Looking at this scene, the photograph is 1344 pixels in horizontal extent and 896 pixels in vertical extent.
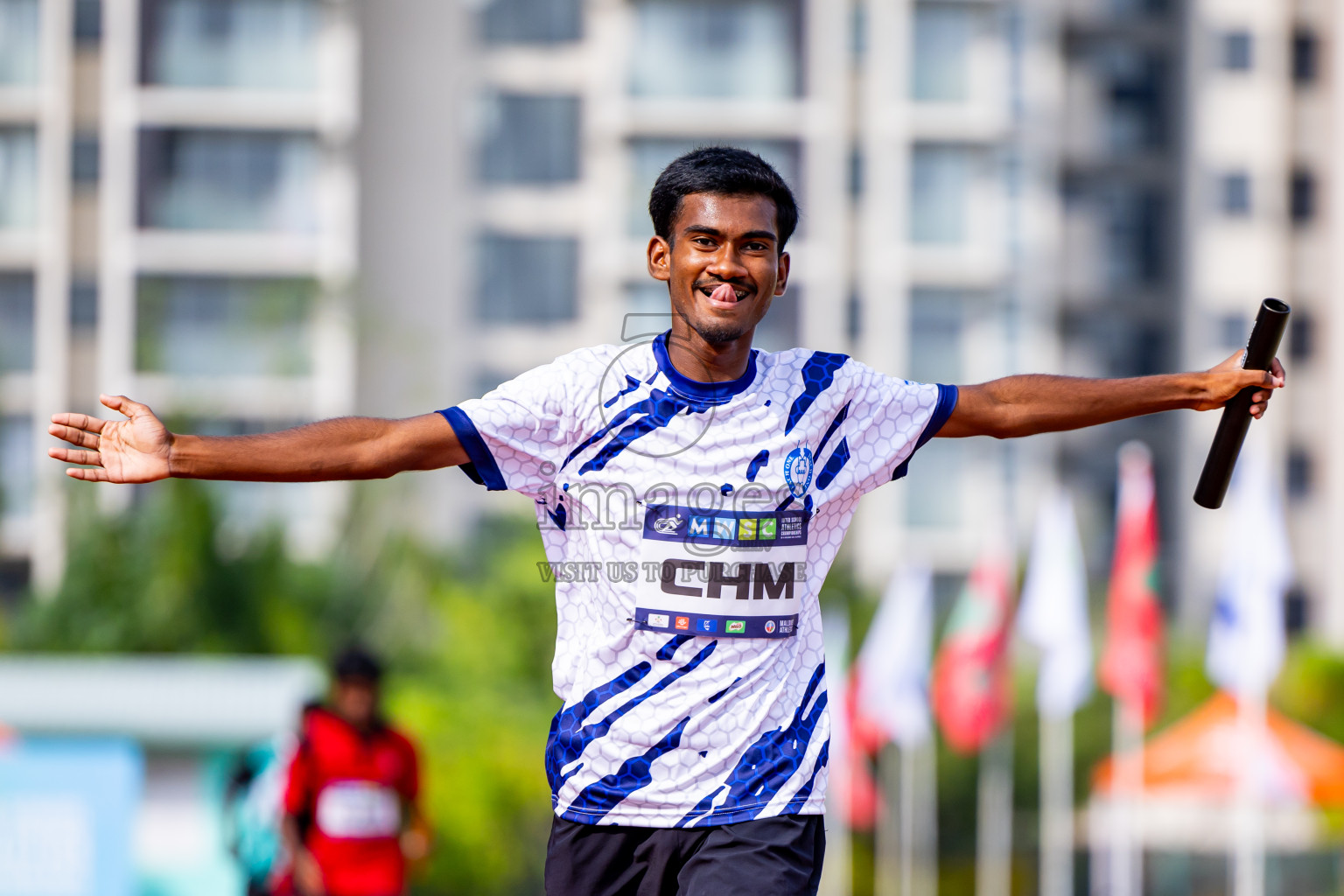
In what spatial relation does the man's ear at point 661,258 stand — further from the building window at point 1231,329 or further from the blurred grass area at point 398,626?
the building window at point 1231,329

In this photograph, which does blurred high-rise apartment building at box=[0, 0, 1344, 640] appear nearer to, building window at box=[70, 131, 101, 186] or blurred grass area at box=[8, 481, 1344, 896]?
building window at box=[70, 131, 101, 186]

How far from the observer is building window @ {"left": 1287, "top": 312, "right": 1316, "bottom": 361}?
37.9 meters

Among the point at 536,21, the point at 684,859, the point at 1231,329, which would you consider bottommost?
the point at 684,859

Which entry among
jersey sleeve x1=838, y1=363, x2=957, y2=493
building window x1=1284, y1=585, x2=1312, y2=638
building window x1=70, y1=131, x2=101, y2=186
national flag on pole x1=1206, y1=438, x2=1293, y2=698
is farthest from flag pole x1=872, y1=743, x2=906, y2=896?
jersey sleeve x1=838, y1=363, x2=957, y2=493

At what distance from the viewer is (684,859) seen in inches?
134

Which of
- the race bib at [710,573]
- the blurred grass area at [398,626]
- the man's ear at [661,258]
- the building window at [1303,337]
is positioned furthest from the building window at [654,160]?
the race bib at [710,573]

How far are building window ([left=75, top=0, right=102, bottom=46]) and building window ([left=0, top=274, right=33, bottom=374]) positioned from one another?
4737 mm

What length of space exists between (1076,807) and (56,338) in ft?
66.8

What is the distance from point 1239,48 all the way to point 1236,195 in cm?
335

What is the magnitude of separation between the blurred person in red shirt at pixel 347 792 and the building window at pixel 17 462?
25.5 meters

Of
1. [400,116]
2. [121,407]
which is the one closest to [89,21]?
[400,116]

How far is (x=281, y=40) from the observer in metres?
32.0

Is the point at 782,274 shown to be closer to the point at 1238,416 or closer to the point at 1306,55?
the point at 1238,416

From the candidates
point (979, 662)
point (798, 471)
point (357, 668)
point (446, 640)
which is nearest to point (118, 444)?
point (798, 471)
